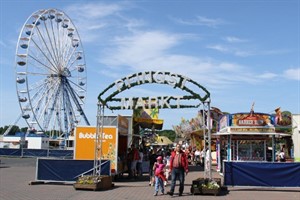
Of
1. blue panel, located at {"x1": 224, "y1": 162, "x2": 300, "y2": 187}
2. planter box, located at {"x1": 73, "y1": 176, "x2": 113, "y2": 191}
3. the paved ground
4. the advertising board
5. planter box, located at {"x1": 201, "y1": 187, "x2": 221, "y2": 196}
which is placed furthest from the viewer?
the advertising board

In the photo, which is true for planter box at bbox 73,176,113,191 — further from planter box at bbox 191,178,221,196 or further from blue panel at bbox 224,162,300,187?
blue panel at bbox 224,162,300,187

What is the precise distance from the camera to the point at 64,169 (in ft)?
50.3

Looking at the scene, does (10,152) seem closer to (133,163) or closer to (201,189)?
(133,163)

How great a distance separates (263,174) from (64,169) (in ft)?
24.3

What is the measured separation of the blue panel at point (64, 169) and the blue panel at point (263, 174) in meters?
4.72

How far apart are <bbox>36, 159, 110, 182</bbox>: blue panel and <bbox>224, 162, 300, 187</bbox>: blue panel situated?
472 centimetres

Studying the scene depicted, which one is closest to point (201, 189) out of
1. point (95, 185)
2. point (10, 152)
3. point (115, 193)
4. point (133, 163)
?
point (115, 193)

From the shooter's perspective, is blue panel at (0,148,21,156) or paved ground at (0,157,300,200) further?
blue panel at (0,148,21,156)

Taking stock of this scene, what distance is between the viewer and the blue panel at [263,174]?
13.7 m

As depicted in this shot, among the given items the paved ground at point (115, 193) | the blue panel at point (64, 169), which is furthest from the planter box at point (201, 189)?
the blue panel at point (64, 169)

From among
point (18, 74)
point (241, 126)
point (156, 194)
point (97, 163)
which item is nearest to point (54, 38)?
point (18, 74)

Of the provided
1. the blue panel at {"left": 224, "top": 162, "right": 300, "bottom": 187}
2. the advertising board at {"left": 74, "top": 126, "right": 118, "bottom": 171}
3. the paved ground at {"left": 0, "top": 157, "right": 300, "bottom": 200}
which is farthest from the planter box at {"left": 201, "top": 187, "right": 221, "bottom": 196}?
the advertising board at {"left": 74, "top": 126, "right": 118, "bottom": 171}

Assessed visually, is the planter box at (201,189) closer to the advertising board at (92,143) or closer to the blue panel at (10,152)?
the advertising board at (92,143)

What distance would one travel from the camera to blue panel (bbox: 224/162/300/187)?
13.7 meters
